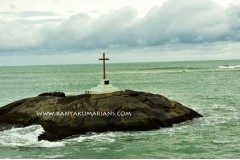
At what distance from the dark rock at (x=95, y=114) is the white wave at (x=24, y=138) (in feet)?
1.75

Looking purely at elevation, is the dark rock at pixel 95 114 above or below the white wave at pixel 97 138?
above

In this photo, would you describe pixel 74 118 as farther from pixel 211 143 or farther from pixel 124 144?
pixel 211 143

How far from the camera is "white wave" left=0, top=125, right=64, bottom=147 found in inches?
943

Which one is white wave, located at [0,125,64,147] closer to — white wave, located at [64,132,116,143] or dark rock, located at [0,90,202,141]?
dark rock, located at [0,90,202,141]

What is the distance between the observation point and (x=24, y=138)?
25.2 metres

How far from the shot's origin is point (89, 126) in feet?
86.6

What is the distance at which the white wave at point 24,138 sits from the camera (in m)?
24.0

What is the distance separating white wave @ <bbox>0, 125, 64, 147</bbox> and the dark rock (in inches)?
21.0

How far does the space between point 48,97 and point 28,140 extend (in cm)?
641

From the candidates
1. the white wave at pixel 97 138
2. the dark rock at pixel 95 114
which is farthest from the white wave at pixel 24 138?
the white wave at pixel 97 138

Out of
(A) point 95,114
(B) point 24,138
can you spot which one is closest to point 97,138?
(A) point 95,114

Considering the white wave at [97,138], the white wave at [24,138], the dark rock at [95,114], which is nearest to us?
the white wave at [24,138]

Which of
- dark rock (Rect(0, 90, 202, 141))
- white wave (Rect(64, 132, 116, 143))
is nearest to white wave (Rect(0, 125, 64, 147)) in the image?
dark rock (Rect(0, 90, 202, 141))

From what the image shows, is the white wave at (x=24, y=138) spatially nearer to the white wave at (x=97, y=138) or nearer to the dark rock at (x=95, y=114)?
the dark rock at (x=95, y=114)
